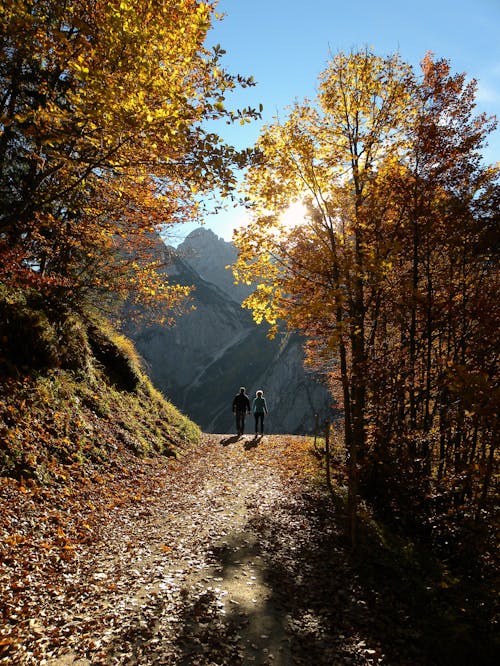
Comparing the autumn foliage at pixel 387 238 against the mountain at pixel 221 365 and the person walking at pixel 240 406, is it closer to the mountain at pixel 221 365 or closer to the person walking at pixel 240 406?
the person walking at pixel 240 406

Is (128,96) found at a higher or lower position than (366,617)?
higher

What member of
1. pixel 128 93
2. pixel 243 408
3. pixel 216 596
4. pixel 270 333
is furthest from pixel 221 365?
pixel 128 93

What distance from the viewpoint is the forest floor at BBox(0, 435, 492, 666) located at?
4340mm

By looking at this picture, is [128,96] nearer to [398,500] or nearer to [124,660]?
[124,660]

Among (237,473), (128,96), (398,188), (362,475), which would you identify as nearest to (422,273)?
(398,188)

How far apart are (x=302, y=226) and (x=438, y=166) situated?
392cm

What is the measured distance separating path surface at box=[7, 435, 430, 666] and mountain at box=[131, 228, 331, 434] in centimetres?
8131

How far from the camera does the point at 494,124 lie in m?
9.46

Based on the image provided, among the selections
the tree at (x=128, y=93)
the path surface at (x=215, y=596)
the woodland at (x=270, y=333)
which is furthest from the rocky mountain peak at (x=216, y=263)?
the tree at (x=128, y=93)

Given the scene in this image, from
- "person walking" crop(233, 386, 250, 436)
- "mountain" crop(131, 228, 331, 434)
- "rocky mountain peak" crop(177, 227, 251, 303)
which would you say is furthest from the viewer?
"rocky mountain peak" crop(177, 227, 251, 303)

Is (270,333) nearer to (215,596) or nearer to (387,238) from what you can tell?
(387,238)

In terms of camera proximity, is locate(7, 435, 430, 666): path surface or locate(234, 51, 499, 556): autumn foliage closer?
locate(7, 435, 430, 666): path surface

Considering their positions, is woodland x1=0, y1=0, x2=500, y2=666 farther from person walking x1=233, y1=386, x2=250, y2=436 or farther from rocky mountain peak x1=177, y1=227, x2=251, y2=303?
rocky mountain peak x1=177, y1=227, x2=251, y2=303

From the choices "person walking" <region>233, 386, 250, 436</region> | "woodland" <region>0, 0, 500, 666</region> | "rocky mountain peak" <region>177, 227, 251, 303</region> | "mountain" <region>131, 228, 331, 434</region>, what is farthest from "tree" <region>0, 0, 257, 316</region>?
"rocky mountain peak" <region>177, 227, 251, 303</region>
